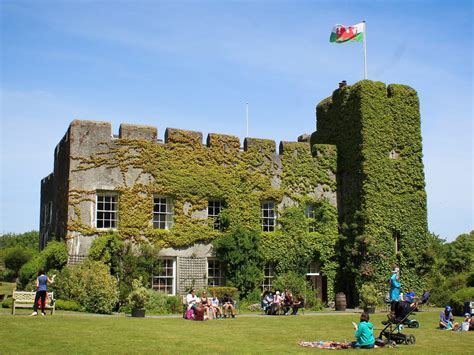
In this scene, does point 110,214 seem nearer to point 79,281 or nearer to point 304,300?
point 79,281

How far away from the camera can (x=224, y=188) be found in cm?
2736

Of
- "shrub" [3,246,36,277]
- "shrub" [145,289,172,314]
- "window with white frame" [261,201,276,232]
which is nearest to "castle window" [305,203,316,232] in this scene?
"window with white frame" [261,201,276,232]

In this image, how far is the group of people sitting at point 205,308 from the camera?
2055 cm

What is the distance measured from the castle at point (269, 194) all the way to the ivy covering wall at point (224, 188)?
0.05 metres

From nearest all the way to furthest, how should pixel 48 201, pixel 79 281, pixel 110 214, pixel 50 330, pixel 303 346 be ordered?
pixel 303 346, pixel 50 330, pixel 79 281, pixel 110 214, pixel 48 201

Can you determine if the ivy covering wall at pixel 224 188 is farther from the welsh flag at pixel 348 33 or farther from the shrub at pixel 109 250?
the welsh flag at pixel 348 33

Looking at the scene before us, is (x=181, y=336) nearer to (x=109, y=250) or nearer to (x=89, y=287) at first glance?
(x=89, y=287)

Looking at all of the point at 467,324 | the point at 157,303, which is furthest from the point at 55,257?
the point at 467,324

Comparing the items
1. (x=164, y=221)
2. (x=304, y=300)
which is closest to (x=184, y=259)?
(x=164, y=221)

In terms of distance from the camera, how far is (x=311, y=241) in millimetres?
28562

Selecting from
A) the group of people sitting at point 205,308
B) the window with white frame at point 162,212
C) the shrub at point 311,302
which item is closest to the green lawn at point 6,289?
the window with white frame at point 162,212

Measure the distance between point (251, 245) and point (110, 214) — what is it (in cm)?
645

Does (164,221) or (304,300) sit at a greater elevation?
(164,221)

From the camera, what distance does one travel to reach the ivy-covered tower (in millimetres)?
28234
